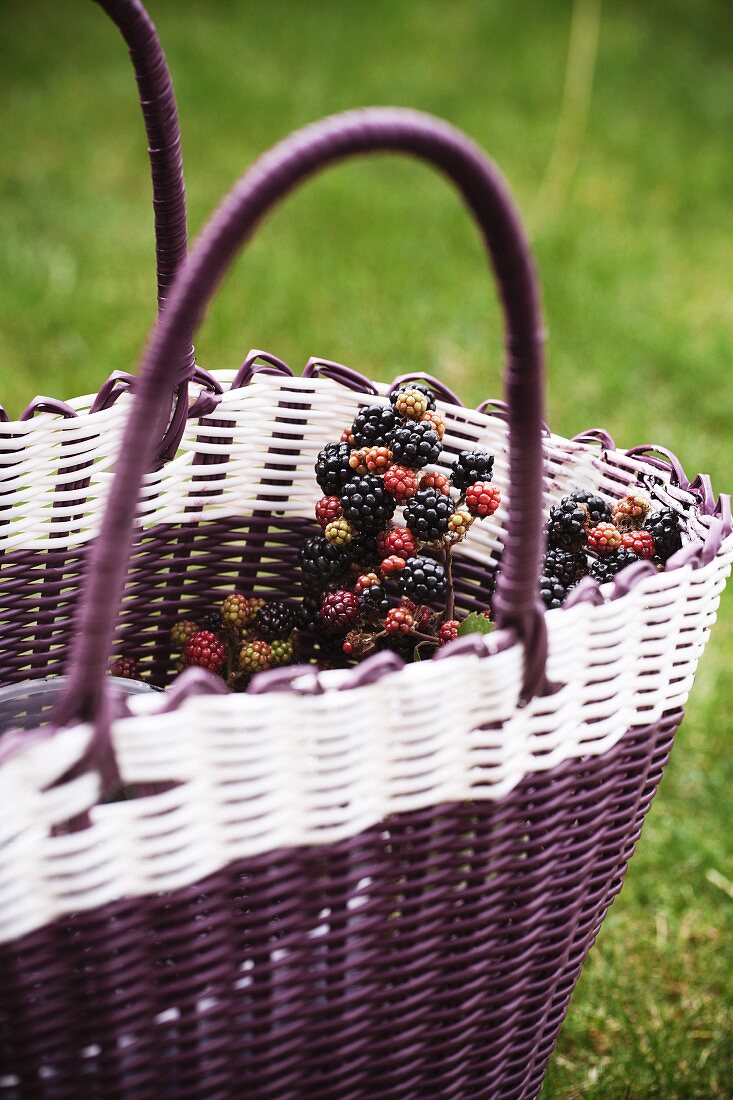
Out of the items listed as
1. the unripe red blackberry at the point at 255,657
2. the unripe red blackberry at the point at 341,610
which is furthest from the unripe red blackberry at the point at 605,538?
the unripe red blackberry at the point at 255,657

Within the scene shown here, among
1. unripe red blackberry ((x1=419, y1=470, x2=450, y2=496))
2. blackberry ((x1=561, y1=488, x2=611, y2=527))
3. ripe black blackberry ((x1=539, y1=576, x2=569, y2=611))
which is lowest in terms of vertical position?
ripe black blackberry ((x1=539, y1=576, x2=569, y2=611))

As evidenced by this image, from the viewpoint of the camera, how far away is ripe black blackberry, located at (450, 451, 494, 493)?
962 mm

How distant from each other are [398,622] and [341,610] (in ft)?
0.28

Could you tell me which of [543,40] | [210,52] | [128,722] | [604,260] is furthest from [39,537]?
[543,40]

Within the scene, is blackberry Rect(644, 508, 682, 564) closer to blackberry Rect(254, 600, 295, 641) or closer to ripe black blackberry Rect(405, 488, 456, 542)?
ripe black blackberry Rect(405, 488, 456, 542)

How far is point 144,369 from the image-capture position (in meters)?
0.56

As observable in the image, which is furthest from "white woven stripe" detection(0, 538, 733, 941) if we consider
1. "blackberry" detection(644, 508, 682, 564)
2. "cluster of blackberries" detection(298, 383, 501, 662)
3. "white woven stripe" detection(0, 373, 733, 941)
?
"cluster of blackberries" detection(298, 383, 501, 662)

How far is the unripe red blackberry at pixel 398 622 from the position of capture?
2.95 ft

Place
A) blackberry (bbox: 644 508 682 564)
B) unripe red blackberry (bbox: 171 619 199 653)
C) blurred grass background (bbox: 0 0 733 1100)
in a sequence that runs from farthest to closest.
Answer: blurred grass background (bbox: 0 0 733 1100), unripe red blackberry (bbox: 171 619 199 653), blackberry (bbox: 644 508 682 564)

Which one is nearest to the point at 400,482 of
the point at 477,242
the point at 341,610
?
the point at 341,610

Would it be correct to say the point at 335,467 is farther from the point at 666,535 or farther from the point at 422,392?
the point at 666,535

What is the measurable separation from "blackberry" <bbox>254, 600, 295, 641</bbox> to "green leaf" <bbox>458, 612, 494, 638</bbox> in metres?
0.22

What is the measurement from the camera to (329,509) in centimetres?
97

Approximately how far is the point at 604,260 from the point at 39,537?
7.21 feet
